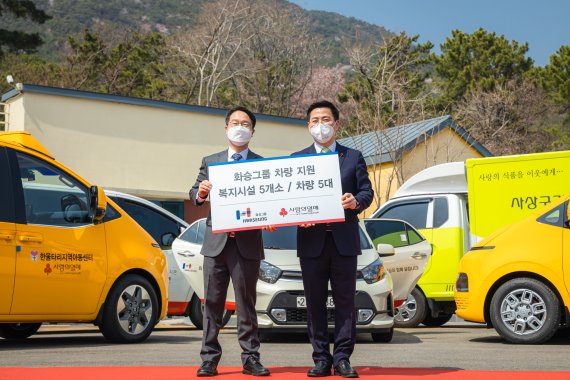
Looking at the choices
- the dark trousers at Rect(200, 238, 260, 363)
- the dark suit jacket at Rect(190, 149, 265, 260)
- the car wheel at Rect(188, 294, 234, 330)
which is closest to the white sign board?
the dark suit jacket at Rect(190, 149, 265, 260)

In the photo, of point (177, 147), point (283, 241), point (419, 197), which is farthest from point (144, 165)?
point (283, 241)

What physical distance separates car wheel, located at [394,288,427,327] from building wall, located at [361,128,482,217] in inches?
→ 681

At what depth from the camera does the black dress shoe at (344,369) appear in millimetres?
6758

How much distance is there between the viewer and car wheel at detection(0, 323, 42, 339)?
439 inches

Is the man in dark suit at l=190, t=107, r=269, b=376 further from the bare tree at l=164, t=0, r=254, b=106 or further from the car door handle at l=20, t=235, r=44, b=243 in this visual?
the bare tree at l=164, t=0, r=254, b=106

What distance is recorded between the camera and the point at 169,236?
46.4ft

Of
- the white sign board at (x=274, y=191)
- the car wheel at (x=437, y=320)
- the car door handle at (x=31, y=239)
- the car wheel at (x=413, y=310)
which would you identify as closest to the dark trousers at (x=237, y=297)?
the white sign board at (x=274, y=191)

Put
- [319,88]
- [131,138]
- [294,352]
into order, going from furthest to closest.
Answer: [319,88] → [131,138] → [294,352]

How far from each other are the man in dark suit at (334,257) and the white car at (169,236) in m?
6.31

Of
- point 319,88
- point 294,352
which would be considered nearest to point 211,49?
point 319,88

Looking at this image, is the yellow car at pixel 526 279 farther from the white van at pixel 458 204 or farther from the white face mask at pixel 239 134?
the white face mask at pixel 239 134

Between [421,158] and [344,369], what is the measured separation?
27.3 m

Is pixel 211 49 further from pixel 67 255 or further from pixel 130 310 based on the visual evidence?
pixel 67 255

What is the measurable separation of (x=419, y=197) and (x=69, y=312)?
22.7 ft
